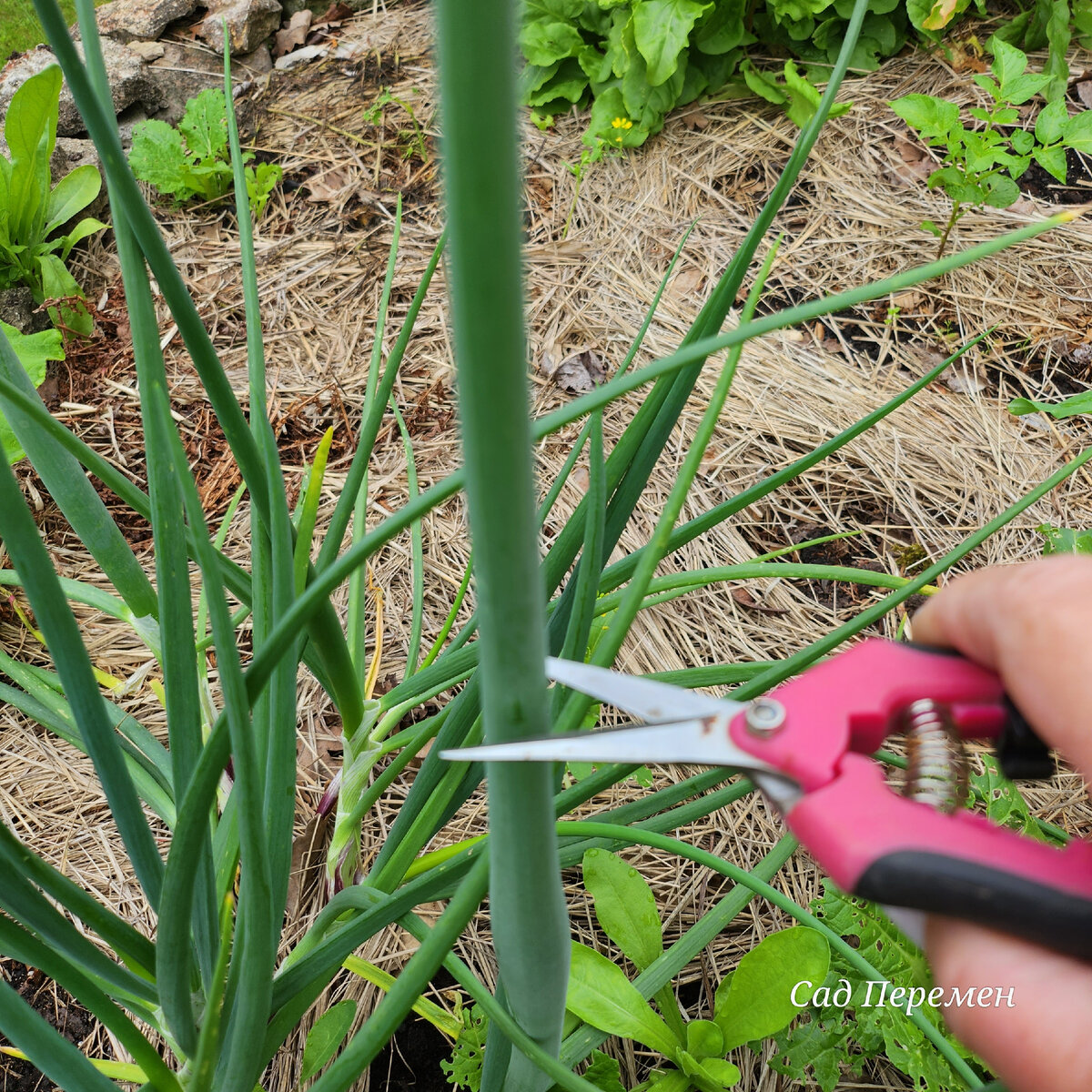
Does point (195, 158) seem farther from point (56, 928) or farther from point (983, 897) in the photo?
point (983, 897)

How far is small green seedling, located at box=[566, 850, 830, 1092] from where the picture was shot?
0.70 metres

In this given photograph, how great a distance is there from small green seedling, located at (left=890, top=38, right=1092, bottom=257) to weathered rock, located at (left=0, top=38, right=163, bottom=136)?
1.51 meters

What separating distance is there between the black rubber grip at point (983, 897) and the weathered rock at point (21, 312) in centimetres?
155

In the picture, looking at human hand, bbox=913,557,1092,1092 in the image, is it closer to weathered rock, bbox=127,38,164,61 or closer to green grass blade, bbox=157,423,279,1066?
green grass blade, bbox=157,423,279,1066

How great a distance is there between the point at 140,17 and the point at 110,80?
311 mm

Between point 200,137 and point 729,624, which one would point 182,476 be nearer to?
point 729,624

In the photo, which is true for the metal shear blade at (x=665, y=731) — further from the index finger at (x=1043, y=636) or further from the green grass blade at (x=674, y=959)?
the green grass blade at (x=674, y=959)

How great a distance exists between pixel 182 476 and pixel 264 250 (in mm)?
1351

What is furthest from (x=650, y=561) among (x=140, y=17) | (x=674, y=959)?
(x=140, y=17)

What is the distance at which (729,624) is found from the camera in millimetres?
1169

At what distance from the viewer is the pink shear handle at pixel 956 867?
1.28ft

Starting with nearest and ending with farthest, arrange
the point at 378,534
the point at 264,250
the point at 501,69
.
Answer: the point at 501,69, the point at 378,534, the point at 264,250

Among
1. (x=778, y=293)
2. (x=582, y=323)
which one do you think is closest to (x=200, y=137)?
(x=582, y=323)

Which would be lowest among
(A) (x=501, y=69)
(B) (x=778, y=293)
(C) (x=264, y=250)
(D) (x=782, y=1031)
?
(D) (x=782, y=1031)
